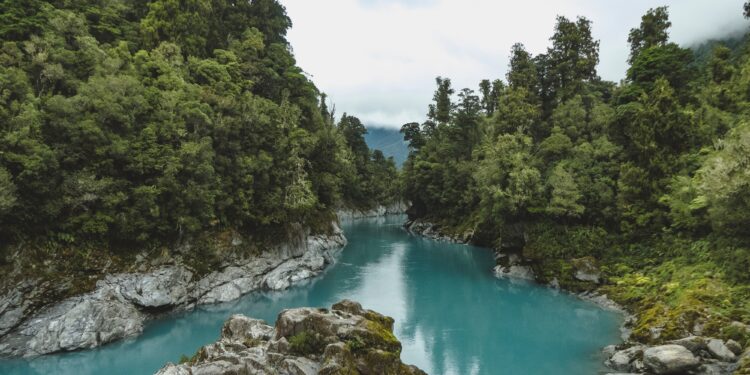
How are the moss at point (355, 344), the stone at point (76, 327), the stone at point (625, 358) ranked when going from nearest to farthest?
the moss at point (355, 344)
the stone at point (625, 358)
the stone at point (76, 327)

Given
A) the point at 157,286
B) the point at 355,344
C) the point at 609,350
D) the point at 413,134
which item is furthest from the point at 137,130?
the point at 413,134

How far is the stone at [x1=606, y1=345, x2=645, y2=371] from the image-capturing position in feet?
60.1

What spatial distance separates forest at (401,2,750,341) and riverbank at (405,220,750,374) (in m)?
0.13

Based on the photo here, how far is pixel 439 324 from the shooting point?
27734mm

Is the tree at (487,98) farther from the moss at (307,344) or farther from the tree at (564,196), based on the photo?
the moss at (307,344)

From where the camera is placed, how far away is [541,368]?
20.1m

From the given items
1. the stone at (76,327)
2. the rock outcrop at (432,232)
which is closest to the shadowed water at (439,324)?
the stone at (76,327)

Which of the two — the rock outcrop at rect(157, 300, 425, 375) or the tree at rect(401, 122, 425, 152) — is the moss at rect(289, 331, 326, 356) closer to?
the rock outcrop at rect(157, 300, 425, 375)

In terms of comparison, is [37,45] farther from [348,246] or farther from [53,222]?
[348,246]

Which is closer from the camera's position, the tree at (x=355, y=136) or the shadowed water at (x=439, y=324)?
the shadowed water at (x=439, y=324)

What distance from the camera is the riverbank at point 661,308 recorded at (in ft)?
53.0

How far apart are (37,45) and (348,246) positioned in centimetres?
4216

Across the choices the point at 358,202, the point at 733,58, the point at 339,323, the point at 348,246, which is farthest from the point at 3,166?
the point at 358,202

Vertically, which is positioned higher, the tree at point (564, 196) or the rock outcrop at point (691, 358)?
the tree at point (564, 196)
